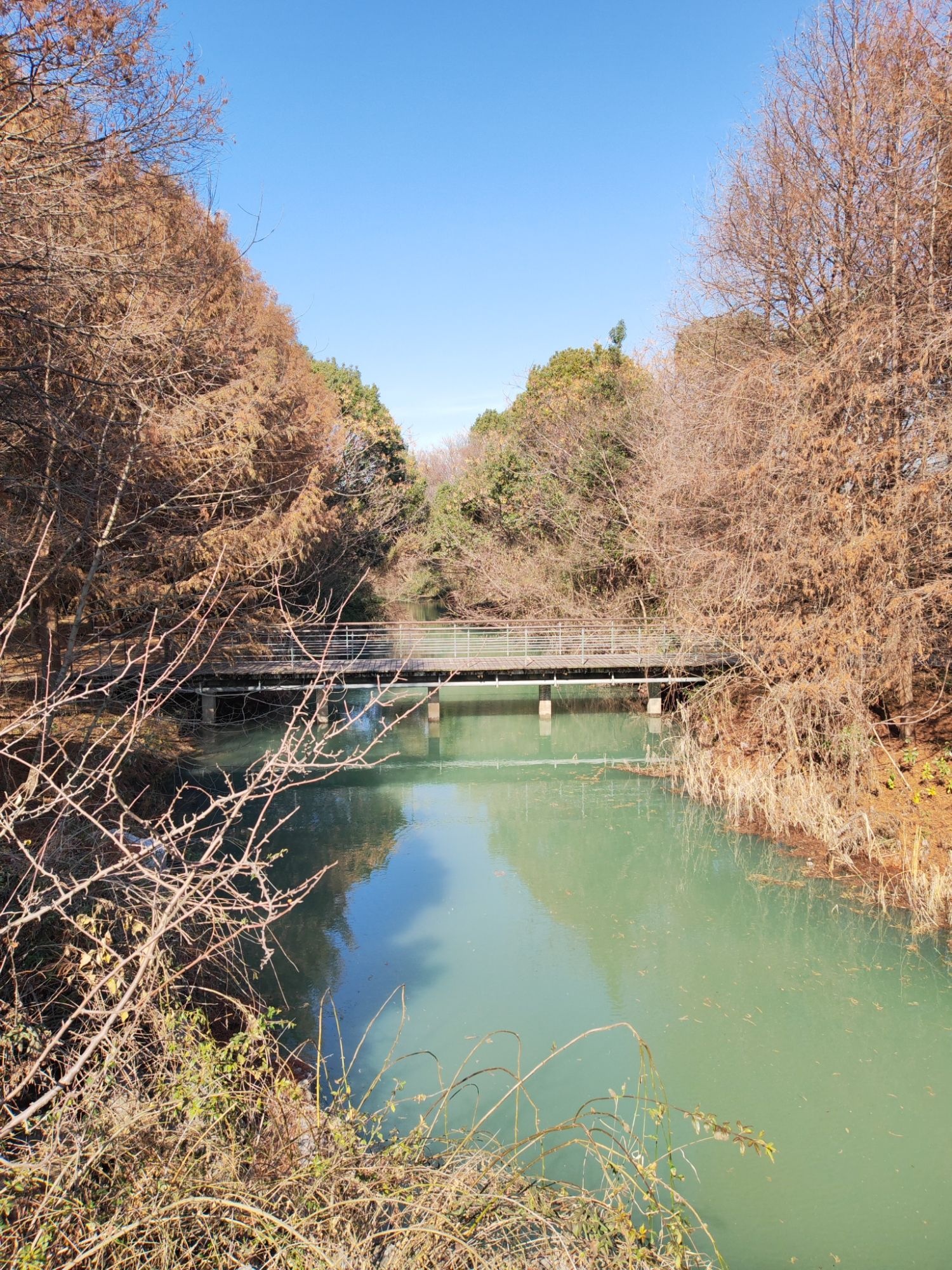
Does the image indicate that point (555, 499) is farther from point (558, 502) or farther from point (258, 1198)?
point (258, 1198)

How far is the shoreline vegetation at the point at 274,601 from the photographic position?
2.64m

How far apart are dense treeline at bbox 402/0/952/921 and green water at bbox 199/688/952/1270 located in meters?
1.14

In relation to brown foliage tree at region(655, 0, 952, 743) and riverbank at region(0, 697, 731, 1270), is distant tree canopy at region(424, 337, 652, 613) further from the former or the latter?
riverbank at region(0, 697, 731, 1270)

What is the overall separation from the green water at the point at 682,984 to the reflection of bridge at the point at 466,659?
3571mm

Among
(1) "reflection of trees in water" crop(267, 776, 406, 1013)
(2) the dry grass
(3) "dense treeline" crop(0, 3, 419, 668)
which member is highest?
(3) "dense treeline" crop(0, 3, 419, 668)

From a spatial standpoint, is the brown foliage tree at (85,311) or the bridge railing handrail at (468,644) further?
the bridge railing handrail at (468,644)

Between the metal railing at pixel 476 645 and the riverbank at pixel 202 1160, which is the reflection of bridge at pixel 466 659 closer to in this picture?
the metal railing at pixel 476 645

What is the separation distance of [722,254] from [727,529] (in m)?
3.82

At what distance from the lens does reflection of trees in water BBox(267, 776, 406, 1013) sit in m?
6.90

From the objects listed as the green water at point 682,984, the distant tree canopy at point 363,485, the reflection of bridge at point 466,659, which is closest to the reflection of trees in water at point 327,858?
the green water at point 682,984

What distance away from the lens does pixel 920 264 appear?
9.20 m

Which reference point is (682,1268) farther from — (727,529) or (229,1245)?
(727,529)

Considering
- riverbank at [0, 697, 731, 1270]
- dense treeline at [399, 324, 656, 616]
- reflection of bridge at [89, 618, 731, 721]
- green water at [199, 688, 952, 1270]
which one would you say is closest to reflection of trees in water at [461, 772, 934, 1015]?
green water at [199, 688, 952, 1270]

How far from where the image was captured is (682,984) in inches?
265
